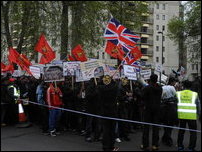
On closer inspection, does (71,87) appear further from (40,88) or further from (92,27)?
(92,27)

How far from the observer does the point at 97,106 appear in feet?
30.0

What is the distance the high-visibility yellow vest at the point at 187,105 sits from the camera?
7707mm

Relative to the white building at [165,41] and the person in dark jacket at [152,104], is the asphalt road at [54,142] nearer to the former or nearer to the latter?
the person in dark jacket at [152,104]

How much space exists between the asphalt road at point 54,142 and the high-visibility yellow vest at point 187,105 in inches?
38.6

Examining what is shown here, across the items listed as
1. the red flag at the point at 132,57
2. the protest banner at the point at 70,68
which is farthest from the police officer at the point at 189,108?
the protest banner at the point at 70,68

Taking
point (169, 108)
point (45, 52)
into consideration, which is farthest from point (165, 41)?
point (169, 108)

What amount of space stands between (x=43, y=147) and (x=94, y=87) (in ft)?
6.99

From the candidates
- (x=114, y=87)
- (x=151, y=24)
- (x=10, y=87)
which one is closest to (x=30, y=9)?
(x=10, y=87)

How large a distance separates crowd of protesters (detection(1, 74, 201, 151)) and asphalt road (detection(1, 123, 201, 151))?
268 millimetres

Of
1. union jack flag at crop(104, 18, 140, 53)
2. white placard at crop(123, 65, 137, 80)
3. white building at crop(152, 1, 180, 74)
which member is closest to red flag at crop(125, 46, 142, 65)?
union jack flag at crop(104, 18, 140, 53)

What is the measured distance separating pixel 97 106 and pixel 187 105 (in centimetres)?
249

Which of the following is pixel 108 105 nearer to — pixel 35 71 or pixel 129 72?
pixel 129 72

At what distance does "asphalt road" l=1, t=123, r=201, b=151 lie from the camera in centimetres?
805

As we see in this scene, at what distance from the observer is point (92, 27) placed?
80.7 feet
